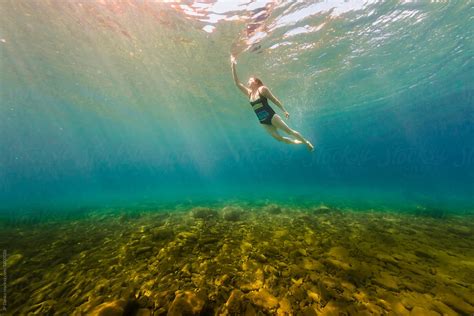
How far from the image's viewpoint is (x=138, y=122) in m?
40.8

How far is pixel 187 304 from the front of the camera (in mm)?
3340

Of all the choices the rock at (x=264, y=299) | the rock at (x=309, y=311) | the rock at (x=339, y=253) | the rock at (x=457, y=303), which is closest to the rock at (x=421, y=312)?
the rock at (x=457, y=303)

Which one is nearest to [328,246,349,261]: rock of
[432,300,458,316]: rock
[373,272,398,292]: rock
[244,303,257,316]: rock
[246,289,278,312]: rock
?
[373,272,398,292]: rock

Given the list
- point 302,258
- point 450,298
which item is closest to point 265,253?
point 302,258

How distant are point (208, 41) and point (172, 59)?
4081mm

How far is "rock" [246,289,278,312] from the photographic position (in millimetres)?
3369

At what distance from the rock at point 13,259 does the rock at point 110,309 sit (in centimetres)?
424

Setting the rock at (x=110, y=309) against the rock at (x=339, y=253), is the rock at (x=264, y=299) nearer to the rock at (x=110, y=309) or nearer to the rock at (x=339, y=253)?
the rock at (x=110, y=309)

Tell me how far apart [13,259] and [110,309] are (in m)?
5.08

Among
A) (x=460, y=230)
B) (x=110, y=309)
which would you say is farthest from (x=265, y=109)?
(x=460, y=230)

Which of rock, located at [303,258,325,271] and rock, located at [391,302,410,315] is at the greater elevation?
rock, located at [303,258,325,271]

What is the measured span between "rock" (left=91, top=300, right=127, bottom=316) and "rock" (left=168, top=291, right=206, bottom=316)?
2.46 ft

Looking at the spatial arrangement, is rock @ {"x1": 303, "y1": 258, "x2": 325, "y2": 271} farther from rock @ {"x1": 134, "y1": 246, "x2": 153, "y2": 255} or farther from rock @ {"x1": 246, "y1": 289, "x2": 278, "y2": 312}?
rock @ {"x1": 134, "y1": 246, "x2": 153, "y2": 255}

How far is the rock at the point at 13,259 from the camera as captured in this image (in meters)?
5.62
